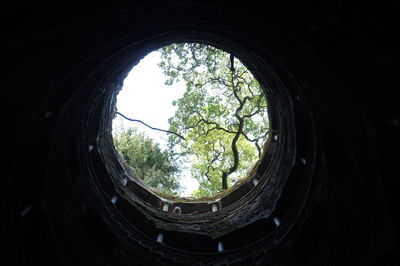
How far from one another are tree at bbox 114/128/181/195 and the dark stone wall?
914 cm

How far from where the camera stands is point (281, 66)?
5.84 meters

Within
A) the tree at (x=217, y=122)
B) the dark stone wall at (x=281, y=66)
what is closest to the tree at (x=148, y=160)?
the tree at (x=217, y=122)

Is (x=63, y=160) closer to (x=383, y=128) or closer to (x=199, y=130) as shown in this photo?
(x=383, y=128)

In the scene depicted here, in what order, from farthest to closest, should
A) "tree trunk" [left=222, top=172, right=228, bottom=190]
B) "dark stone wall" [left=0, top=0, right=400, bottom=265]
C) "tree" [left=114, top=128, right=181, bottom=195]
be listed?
"tree" [left=114, top=128, right=181, bottom=195], "tree trunk" [left=222, top=172, right=228, bottom=190], "dark stone wall" [left=0, top=0, right=400, bottom=265]

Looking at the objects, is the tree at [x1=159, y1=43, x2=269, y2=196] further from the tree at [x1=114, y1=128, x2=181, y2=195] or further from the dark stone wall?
the dark stone wall

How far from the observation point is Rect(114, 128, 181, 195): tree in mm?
16188

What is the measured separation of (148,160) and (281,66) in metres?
12.3

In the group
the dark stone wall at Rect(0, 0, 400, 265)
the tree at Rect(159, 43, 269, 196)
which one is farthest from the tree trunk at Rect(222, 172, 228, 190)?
the dark stone wall at Rect(0, 0, 400, 265)

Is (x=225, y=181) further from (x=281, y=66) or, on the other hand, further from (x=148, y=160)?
(x=281, y=66)

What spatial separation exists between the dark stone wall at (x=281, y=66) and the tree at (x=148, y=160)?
30.0ft

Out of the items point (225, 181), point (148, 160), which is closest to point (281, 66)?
point (225, 181)

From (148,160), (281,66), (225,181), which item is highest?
(148,160)

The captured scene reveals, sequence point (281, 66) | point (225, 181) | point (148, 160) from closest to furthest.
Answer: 1. point (281, 66)
2. point (225, 181)
3. point (148, 160)

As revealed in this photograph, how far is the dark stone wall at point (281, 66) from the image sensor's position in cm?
339
